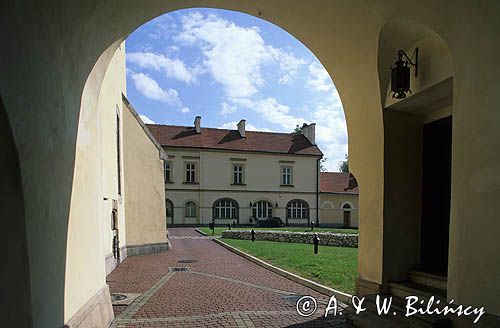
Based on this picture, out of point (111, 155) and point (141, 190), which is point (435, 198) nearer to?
point (111, 155)

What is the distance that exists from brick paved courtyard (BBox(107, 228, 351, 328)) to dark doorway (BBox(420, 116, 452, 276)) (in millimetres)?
1938

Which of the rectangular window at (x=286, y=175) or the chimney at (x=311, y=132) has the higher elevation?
the chimney at (x=311, y=132)

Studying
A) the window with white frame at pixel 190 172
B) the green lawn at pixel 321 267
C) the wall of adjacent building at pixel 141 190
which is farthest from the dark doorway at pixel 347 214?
the wall of adjacent building at pixel 141 190

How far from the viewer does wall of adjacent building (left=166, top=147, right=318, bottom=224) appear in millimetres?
37906

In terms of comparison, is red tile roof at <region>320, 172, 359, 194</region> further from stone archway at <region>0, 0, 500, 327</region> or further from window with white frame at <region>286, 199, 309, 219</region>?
stone archway at <region>0, 0, 500, 327</region>

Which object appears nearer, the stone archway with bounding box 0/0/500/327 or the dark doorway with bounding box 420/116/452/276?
the stone archway with bounding box 0/0/500/327

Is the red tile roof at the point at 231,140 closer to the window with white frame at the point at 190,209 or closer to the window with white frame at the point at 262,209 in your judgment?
the window with white frame at the point at 262,209

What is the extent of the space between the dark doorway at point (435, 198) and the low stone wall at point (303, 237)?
12.5m

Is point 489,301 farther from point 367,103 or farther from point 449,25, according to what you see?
point 367,103

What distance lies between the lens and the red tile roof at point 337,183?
1705 inches

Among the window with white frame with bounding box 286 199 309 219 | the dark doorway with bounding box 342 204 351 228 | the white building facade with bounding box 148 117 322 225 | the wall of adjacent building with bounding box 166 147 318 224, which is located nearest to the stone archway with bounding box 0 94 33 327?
the wall of adjacent building with bounding box 166 147 318 224

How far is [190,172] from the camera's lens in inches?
1513

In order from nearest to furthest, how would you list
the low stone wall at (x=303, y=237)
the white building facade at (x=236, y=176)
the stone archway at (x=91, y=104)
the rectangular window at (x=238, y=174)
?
1. the stone archway at (x=91, y=104)
2. the low stone wall at (x=303, y=237)
3. the white building facade at (x=236, y=176)
4. the rectangular window at (x=238, y=174)

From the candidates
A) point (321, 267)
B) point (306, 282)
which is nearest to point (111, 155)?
point (306, 282)
